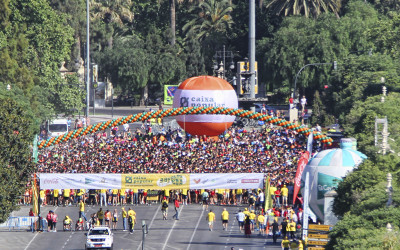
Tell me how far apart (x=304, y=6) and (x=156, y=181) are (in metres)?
58.4

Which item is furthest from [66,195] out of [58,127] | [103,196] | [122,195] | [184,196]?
[58,127]

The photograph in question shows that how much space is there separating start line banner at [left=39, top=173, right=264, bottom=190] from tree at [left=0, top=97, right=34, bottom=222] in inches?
226

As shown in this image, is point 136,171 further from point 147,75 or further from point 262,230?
point 147,75

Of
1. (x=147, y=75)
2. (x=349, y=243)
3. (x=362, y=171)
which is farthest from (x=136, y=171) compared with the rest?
(x=147, y=75)

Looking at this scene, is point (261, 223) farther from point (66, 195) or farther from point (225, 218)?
point (66, 195)

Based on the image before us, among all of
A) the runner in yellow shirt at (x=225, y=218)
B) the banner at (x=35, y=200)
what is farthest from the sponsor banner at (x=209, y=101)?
the banner at (x=35, y=200)

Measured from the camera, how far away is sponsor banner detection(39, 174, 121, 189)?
5891 cm

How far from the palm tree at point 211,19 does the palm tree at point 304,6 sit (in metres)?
7.87

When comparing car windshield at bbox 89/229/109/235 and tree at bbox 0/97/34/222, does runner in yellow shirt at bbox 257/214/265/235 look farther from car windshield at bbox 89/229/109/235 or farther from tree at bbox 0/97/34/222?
tree at bbox 0/97/34/222

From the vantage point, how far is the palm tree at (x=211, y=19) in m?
123

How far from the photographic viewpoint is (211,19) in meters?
125

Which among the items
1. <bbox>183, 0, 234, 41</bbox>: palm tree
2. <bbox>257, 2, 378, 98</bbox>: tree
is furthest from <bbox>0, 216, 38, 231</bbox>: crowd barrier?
<bbox>183, 0, 234, 41</bbox>: palm tree

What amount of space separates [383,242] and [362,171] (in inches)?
532

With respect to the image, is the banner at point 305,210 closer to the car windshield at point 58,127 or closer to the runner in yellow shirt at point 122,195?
the runner in yellow shirt at point 122,195
